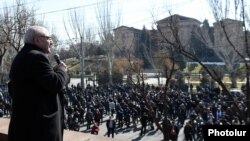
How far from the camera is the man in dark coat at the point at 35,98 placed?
2.06 metres

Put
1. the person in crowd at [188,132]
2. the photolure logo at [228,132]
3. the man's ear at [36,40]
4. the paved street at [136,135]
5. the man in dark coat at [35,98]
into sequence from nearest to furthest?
the man in dark coat at [35,98]
the man's ear at [36,40]
the photolure logo at [228,132]
the person in crowd at [188,132]
the paved street at [136,135]

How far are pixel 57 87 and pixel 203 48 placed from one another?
55.7 m

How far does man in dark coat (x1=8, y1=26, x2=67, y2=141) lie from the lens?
206 centimetres

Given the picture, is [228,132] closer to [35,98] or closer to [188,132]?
[35,98]

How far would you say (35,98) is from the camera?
6.82 ft

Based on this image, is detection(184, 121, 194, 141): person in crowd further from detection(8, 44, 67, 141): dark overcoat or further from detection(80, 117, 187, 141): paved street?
detection(8, 44, 67, 141): dark overcoat

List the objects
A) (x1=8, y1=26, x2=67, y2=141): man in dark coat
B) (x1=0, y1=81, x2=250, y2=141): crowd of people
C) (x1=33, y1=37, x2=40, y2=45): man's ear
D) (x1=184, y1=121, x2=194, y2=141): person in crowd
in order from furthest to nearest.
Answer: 1. (x1=0, y1=81, x2=250, y2=141): crowd of people
2. (x1=184, y1=121, x2=194, y2=141): person in crowd
3. (x1=33, y1=37, x2=40, y2=45): man's ear
4. (x1=8, y1=26, x2=67, y2=141): man in dark coat

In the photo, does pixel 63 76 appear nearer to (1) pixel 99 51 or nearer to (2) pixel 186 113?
(2) pixel 186 113

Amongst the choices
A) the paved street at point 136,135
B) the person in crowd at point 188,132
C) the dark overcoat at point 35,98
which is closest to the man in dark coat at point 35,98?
the dark overcoat at point 35,98

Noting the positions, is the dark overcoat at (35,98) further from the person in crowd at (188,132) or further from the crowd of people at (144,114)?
the person in crowd at (188,132)

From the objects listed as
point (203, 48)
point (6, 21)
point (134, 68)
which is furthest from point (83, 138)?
point (203, 48)

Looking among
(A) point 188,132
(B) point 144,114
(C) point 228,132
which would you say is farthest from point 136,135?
(C) point 228,132

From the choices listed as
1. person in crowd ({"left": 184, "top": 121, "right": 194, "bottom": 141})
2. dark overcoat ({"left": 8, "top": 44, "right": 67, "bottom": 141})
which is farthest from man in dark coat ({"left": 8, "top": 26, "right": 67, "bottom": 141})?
person in crowd ({"left": 184, "top": 121, "right": 194, "bottom": 141})

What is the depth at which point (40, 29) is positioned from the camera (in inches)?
87.0
